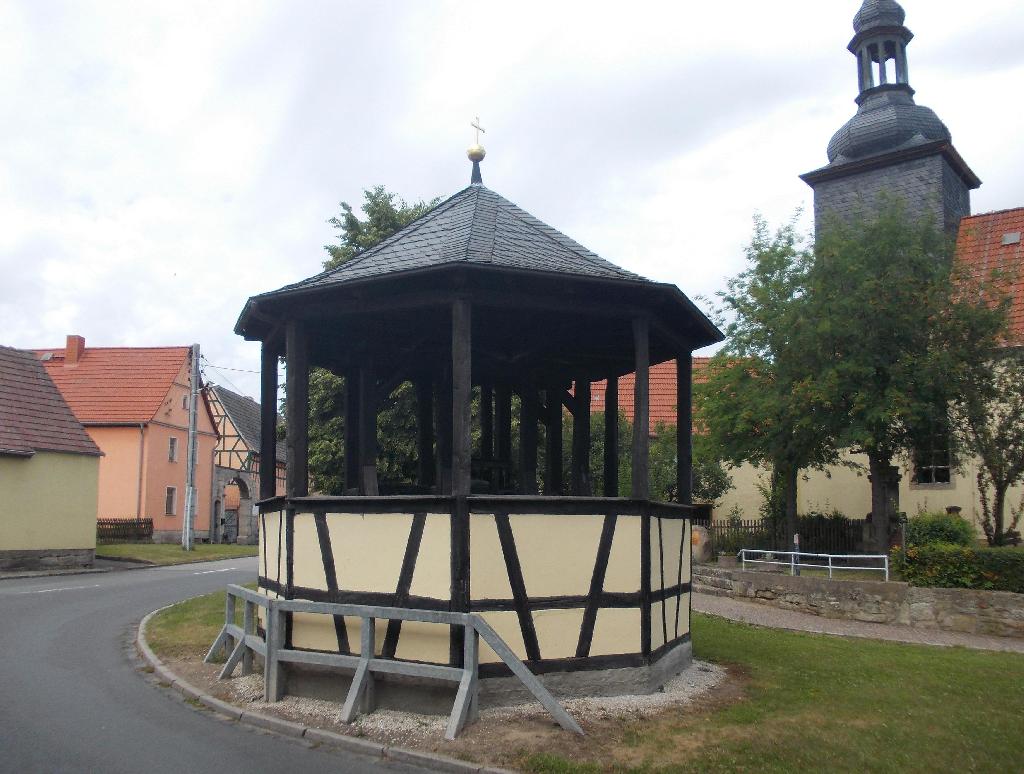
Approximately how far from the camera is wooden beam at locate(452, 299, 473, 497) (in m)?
8.53

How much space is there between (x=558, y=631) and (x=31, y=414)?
77.5 ft

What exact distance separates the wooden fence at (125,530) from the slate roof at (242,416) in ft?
38.5

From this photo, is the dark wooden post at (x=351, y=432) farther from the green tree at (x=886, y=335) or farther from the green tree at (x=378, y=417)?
the green tree at (x=886, y=335)

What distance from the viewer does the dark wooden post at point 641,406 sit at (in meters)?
9.43

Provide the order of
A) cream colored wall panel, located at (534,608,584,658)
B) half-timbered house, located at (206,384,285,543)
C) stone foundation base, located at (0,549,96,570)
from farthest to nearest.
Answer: half-timbered house, located at (206,384,285,543) < stone foundation base, located at (0,549,96,570) < cream colored wall panel, located at (534,608,584,658)

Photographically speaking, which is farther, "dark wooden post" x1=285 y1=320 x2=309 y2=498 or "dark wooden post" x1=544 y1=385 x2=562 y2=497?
"dark wooden post" x1=544 y1=385 x2=562 y2=497

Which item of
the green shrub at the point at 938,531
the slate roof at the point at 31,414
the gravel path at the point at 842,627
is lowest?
the gravel path at the point at 842,627

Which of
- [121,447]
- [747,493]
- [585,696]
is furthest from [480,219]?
[121,447]

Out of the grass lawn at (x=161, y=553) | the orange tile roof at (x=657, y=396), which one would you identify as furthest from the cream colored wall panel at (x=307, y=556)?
the grass lawn at (x=161, y=553)

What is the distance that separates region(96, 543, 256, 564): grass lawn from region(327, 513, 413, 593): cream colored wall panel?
22.5 meters

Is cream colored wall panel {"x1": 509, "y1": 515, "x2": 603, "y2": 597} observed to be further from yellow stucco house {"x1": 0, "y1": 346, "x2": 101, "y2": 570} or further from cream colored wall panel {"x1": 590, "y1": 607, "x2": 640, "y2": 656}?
yellow stucco house {"x1": 0, "y1": 346, "x2": 101, "y2": 570}

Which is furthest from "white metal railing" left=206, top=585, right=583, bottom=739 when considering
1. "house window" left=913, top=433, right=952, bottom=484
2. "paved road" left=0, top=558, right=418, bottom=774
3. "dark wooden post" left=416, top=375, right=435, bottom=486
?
"house window" left=913, top=433, right=952, bottom=484

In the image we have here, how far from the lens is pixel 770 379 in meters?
23.4

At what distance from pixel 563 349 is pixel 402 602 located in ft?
15.2
